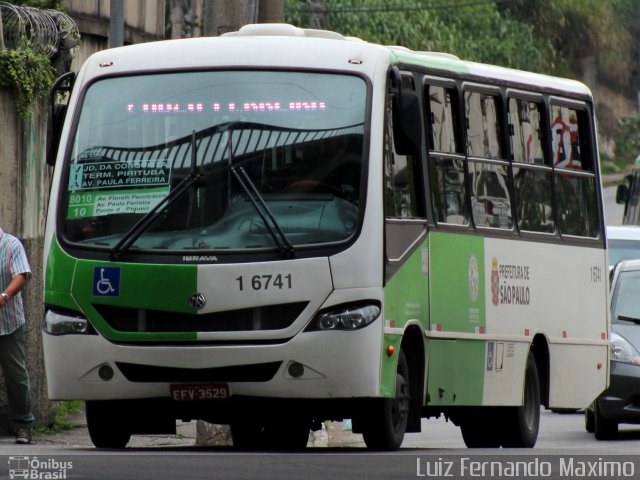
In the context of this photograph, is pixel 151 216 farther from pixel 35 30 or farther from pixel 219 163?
pixel 35 30

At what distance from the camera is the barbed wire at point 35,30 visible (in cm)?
1540

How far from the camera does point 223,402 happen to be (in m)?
11.6

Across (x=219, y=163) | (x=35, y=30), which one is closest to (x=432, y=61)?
(x=219, y=163)

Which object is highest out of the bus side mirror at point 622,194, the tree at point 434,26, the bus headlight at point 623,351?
the tree at point 434,26

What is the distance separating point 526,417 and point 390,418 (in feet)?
9.58

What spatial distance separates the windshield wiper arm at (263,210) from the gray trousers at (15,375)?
3.09m

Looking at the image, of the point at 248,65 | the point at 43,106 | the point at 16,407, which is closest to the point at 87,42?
the point at 43,106

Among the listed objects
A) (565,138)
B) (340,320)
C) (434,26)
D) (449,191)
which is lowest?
(340,320)

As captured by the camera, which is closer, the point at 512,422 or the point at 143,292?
the point at 143,292

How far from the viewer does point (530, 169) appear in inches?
566

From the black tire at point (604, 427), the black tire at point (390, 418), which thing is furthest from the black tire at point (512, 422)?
the black tire at point (390, 418)

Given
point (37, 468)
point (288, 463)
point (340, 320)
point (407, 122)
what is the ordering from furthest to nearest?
point (407, 122)
point (340, 320)
point (288, 463)
point (37, 468)

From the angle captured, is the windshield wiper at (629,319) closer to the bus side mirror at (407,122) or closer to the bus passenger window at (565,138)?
the bus passenger window at (565,138)

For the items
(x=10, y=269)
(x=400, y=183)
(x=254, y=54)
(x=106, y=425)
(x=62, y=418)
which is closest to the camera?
(x=254, y=54)
